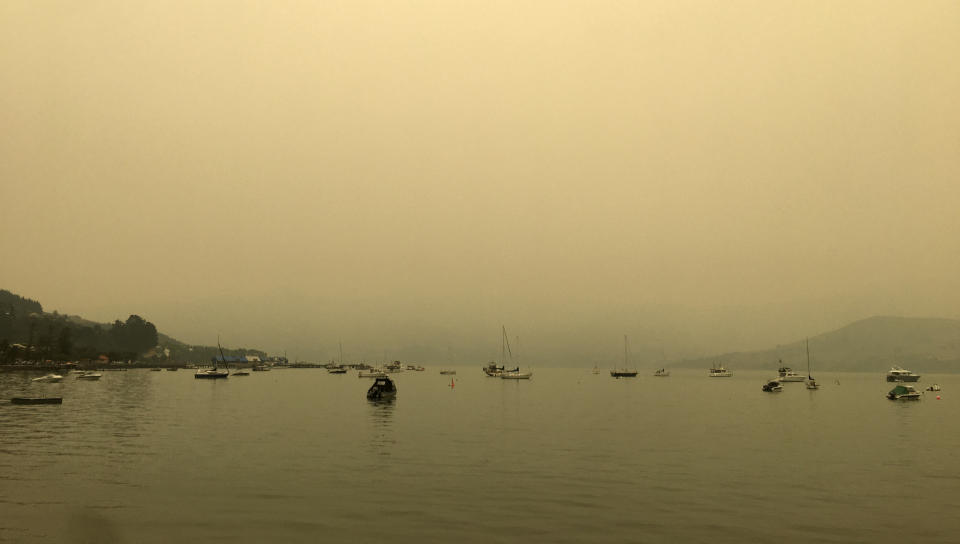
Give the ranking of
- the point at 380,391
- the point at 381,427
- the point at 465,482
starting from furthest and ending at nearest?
1. the point at 380,391
2. the point at 381,427
3. the point at 465,482

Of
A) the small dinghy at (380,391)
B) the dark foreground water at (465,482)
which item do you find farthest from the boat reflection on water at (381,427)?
the small dinghy at (380,391)

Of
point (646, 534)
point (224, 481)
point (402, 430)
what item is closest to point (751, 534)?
point (646, 534)

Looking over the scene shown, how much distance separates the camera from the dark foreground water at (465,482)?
24984 millimetres

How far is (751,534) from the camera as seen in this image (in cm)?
2481

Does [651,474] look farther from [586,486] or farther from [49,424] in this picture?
[49,424]

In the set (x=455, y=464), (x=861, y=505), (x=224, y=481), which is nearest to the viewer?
(x=861, y=505)

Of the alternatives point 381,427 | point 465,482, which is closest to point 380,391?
point 381,427

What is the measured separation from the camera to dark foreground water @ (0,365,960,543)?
2498cm

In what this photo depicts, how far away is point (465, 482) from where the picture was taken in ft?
114

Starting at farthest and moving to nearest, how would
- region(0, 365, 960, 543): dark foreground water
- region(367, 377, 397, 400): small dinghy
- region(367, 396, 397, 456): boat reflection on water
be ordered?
region(367, 377, 397, 400): small dinghy, region(367, 396, 397, 456): boat reflection on water, region(0, 365, 960, 543): dark foreground water

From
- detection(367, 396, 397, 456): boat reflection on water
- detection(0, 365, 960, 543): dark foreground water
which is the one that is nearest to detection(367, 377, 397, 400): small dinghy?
detection(367, 396, 397, 456): boat reflection on water

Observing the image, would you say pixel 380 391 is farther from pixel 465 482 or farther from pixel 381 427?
pixel 465 482

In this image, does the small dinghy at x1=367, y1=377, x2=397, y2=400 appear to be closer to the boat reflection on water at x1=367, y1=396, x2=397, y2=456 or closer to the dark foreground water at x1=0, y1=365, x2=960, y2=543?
the boat reflection on water at x1=367, y1=396, x2=397, y2=456

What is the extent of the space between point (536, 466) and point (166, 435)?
112 ft
